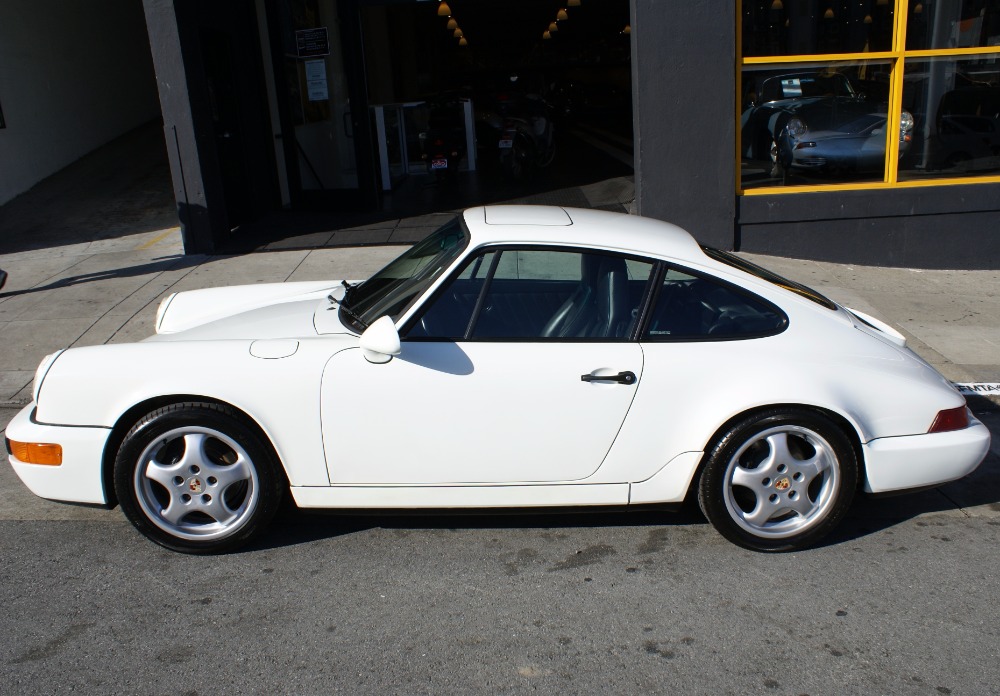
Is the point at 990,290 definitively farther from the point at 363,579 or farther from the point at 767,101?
the point at 363,579

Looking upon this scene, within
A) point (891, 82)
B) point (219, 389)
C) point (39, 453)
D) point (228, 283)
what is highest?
point (891, 82)

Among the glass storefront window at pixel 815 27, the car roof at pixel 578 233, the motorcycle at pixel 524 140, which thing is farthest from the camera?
the motorcycle at pixel 524 140

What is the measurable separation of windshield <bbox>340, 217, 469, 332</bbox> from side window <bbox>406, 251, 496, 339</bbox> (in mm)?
96

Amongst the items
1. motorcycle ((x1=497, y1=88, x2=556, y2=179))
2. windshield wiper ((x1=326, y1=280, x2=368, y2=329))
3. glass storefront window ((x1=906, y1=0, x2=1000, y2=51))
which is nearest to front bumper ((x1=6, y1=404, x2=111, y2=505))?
windshield wiper ((x1=326, y1=280, x2=368, y2=329))

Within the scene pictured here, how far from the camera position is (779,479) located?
3852mm

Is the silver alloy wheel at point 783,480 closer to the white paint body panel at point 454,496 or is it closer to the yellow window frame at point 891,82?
the white paint body panel at point 454,496

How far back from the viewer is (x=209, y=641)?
10.9ft

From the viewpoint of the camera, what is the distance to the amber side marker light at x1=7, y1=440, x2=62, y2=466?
376cm

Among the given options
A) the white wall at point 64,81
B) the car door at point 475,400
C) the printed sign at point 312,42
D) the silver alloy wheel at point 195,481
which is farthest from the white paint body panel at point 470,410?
the white wall at point 64,81

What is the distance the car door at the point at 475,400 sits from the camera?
3.72 metres

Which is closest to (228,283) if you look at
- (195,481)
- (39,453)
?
(39,453)

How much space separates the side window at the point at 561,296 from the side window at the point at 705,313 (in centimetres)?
11

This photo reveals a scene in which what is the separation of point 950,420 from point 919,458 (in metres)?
0.22

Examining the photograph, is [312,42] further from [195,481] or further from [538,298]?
[195,481]
